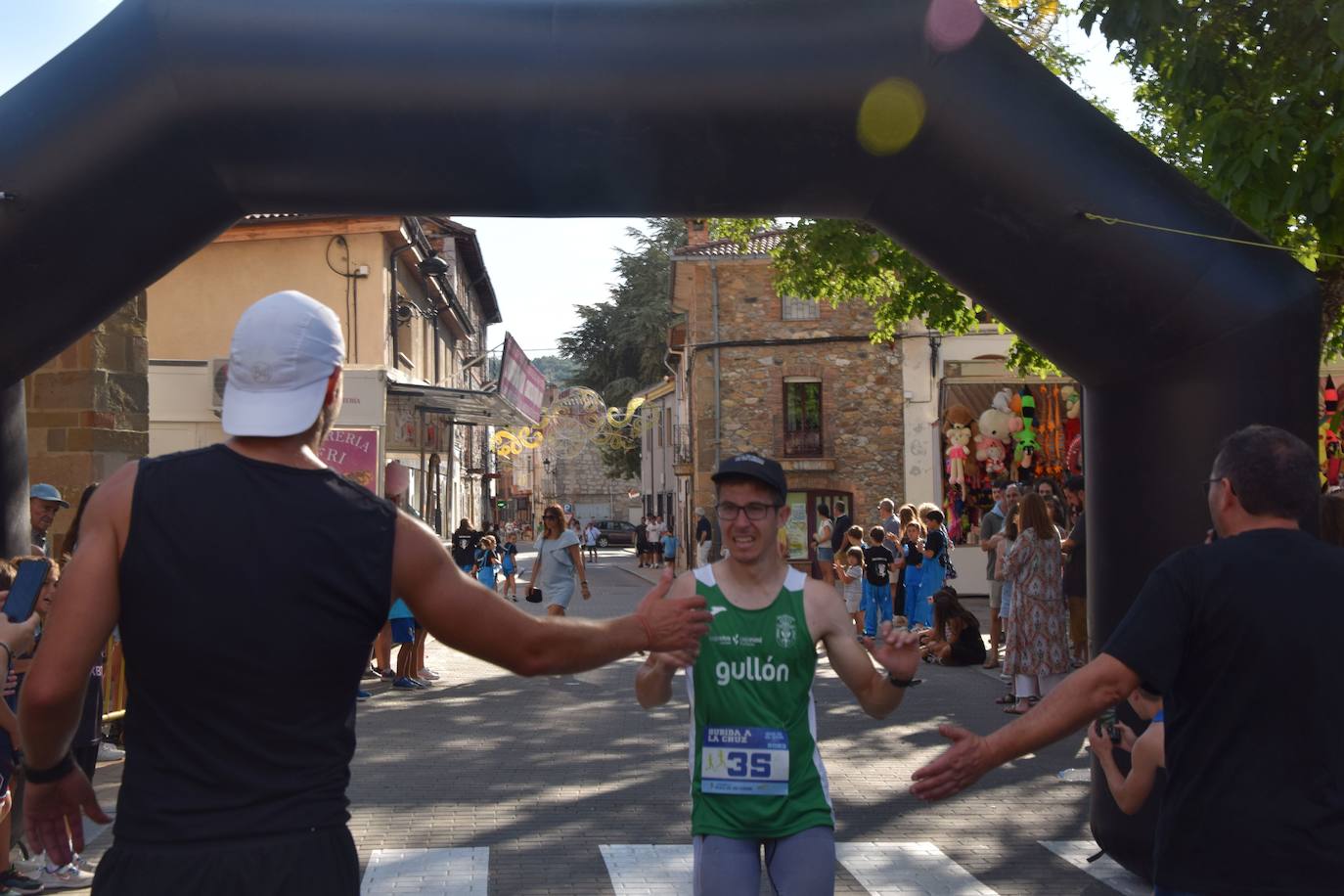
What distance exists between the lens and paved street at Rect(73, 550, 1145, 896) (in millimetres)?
6977

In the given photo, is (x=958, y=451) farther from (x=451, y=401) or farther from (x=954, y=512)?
(x=451, y=401)

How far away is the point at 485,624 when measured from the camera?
2996 millimetres

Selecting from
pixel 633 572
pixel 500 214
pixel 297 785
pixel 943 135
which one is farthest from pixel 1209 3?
pixel 633 572

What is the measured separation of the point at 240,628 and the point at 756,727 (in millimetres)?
1932

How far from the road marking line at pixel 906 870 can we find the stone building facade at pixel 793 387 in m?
28.0

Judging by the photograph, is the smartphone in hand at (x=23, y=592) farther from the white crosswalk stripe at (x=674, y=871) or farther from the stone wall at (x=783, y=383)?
the stone wall at (x=783, y=383)

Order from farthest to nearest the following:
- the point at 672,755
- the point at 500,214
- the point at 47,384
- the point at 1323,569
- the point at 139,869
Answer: the point at 47,384 < the point at 672,755 < the point at 500,214 < the point at 1323,569 < the point at 139,869

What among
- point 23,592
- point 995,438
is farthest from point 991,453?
point 23,592

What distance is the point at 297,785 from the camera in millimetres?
2715

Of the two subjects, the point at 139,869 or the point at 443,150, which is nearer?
the point at 139,869

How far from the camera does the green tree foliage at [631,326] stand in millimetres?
57875

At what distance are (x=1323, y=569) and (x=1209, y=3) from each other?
6.72 metres

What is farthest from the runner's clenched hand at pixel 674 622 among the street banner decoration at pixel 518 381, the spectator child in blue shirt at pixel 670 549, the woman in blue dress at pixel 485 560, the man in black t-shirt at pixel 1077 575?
the spectator child in blue shirt at pixel 670 549

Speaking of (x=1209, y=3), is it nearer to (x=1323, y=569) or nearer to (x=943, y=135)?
(x=943, y=135)
